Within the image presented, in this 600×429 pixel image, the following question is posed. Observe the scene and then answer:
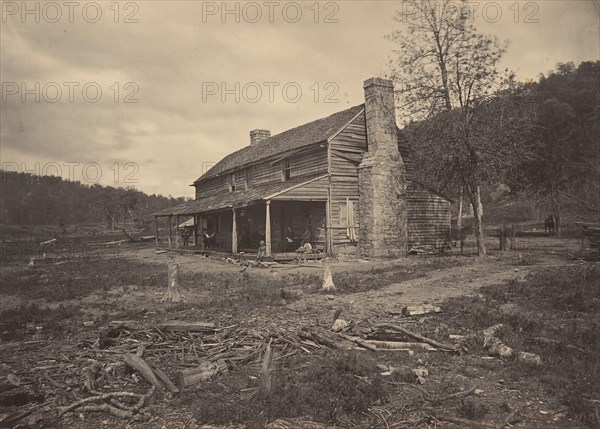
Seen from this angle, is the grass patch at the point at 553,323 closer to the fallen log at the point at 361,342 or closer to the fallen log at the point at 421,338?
the fallen log at the point at 421,338

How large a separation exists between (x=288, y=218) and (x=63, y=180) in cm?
16079

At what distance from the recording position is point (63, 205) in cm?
11200

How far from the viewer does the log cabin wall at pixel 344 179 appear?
70.5ft

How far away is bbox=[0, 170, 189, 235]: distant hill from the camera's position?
75750 millimetres

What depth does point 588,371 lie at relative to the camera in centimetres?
523

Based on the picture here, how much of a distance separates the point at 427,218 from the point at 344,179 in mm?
5822

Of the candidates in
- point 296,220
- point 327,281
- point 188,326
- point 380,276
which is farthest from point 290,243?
point 188,326

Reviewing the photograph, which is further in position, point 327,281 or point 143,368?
point 327,281

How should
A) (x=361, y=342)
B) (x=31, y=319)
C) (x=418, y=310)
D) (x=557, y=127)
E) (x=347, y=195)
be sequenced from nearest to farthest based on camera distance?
(x=361, y=342)
(x=418, y=310)
(x=31, y=319)
(x=347, y=195)
(x=557, y=127)

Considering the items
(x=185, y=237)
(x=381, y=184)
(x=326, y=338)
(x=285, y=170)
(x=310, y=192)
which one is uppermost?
(x=285, y=170)

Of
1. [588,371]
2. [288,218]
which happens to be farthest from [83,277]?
[588,371]

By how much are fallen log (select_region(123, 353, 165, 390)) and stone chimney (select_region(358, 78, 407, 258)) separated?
618 inches

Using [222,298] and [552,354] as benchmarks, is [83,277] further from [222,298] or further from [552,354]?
[552,354]

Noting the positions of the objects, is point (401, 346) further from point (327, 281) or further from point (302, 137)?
point (302, 137)
